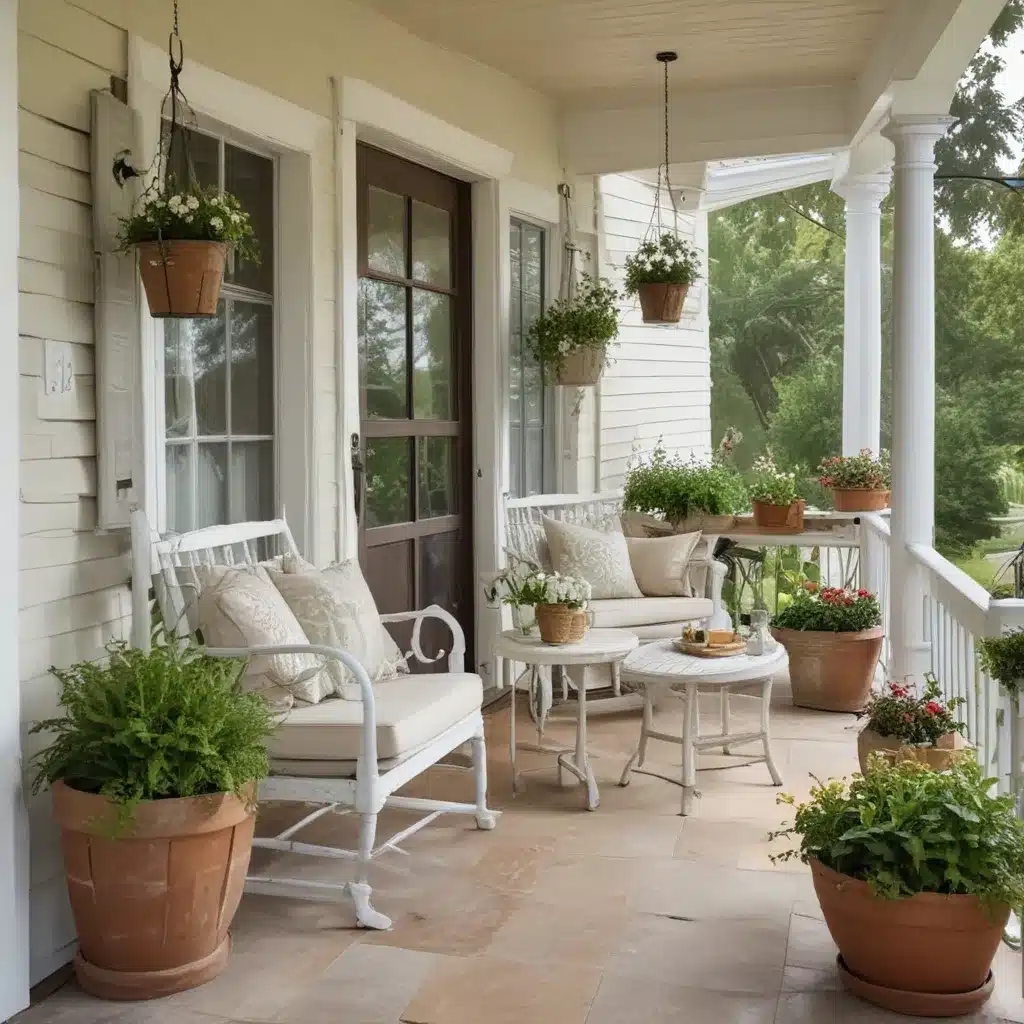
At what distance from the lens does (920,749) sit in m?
3.68

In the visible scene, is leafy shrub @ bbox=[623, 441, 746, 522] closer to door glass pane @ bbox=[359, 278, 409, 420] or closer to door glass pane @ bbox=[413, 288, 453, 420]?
door glass pane @ bbox=[413, 288, 453, 420]

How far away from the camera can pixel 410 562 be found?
543cm

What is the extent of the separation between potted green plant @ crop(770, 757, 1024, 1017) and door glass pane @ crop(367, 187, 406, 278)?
119 inches

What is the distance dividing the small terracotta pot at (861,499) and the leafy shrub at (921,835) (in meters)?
3.53

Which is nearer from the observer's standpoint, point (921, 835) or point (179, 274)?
point (921, 835)

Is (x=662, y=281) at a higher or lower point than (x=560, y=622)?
higher

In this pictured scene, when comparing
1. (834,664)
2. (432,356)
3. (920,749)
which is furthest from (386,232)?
(920,749)

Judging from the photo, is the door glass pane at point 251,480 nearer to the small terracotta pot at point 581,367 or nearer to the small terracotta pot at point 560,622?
the small terracotta pot at point 560,622

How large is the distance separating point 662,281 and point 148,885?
386cm

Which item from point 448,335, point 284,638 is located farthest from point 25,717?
point 448,335

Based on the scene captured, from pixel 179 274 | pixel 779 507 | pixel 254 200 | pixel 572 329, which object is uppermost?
pixel 254 200

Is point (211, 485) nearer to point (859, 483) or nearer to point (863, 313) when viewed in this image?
point (859, 483)

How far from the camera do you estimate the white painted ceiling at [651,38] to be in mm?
4902

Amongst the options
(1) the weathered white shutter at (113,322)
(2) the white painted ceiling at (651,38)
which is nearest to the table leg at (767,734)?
(1) the weathered white shutter at (113,322)
